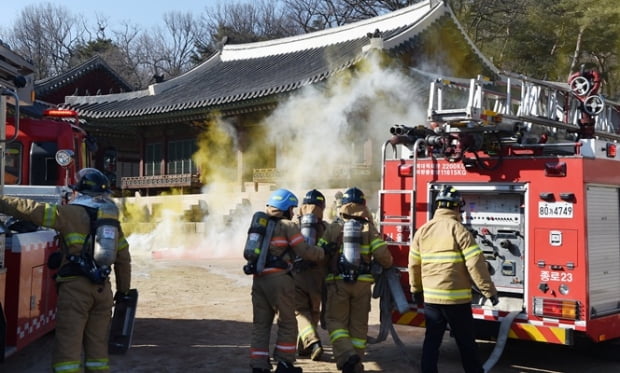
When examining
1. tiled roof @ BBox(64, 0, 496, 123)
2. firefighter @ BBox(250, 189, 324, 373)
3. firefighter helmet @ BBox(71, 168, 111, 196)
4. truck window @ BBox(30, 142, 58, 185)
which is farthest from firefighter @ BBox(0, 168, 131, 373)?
tiled roof @ BBox(64, 0, 496, 123)

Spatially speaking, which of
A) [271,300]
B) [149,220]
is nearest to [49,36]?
[149,220]

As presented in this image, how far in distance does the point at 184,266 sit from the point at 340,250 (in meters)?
9.73

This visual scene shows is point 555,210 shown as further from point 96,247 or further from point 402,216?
point 96,247

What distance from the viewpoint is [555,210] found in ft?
18.9

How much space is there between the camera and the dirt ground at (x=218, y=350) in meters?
6.31

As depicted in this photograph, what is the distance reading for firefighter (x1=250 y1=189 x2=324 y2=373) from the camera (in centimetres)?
555

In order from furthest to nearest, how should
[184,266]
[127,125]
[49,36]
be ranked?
[49,36] < [127,125] < [184,266]

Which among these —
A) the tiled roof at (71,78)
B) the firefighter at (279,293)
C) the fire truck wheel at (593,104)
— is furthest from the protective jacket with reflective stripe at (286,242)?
the tiled roof at (71,78)

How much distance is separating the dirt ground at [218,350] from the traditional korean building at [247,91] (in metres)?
8.81

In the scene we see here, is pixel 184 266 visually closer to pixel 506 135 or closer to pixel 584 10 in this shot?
pixel 506 135

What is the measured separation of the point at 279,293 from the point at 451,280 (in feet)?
4.54

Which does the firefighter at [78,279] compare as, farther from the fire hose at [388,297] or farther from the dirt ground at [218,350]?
the fire hose at [388,297]

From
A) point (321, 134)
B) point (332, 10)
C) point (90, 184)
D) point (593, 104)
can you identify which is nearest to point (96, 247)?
point (90, 184)

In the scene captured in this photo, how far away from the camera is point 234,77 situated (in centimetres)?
2364
